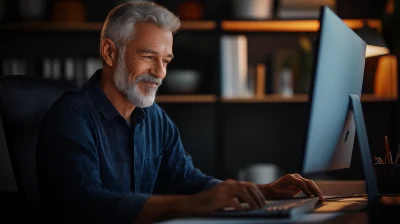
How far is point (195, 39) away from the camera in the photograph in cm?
367

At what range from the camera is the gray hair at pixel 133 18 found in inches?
69.9

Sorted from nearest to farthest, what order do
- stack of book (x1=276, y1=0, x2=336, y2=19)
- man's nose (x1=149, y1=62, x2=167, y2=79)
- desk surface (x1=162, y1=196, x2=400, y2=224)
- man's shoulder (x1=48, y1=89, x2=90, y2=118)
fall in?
desk surface (x1=162, y1=196, x2=400, y2=224)
man's shoulder (x1=48, y1=89, x2=90, y2=118)
man's nose (x1=149, y1=62, x2=167, y2=79)
stack of book (x1=276, y1=0, x2=336, y2=19)

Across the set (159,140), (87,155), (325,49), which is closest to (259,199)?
(325,49)

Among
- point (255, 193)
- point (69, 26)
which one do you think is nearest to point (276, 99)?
point (69, 26)

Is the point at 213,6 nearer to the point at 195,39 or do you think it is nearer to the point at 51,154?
the point at 195,39

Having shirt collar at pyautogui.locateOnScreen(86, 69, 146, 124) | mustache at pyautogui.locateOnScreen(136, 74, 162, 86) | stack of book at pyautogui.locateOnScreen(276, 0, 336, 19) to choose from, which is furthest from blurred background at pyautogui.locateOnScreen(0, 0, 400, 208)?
shirt collar at pyautogui.locateOnScreen(86, 69, 146, 124)

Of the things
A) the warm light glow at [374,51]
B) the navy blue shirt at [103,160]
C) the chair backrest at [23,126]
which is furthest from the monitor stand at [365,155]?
the chair backrest at [23,126]

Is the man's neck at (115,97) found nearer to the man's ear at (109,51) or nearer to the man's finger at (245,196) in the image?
the man's ear at (109,51)

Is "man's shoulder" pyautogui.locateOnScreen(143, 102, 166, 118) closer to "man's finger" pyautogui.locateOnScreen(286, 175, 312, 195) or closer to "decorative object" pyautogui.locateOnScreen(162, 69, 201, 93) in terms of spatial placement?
"man's finger" pyautogui.locateOnScreen(286, 175, 312, 195)

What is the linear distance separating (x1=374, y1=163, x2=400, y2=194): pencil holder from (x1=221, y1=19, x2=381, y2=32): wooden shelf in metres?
1.93

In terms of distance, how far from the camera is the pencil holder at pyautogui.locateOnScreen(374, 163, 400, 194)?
1.60 meters

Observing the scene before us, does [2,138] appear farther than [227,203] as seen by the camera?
Yes

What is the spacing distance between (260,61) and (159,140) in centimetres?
189

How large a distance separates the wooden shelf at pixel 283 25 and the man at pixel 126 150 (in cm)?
162
